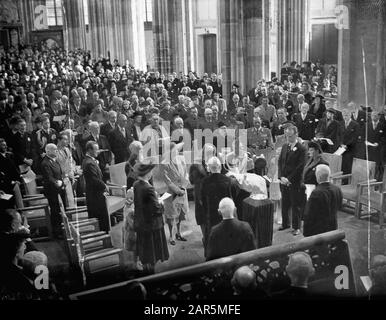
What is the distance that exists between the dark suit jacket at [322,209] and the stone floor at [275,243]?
2.72 feet

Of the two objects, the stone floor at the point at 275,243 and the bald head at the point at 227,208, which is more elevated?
the bald head at the point at 227,208

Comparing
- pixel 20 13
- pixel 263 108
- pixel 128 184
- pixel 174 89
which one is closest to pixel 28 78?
pixel 174 89

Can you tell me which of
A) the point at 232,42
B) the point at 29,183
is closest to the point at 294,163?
the point at 29,183

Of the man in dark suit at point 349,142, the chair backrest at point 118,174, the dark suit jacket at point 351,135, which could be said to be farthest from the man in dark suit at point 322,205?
the chair backrest at point 118,174

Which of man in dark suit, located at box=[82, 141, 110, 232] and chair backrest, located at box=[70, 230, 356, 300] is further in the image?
man in dark suit, located at box=[82, 141, 110, 232]

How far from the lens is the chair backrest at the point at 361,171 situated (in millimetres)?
8641

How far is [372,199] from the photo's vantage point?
27.3 ft

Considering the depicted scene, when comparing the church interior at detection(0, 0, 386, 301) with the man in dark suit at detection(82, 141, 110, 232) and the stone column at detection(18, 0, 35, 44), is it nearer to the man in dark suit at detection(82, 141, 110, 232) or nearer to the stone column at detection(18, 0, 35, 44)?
the man in dark suit at detection(82, 141, 110, 232)

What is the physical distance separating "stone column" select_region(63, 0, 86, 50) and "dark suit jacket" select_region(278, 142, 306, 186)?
108ft

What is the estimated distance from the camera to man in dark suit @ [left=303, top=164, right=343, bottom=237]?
6629 mm

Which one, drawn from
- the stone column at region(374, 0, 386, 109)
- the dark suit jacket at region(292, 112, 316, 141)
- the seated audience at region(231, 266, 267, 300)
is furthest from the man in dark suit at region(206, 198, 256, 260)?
the stone column at region(374, 0, 386, 109)

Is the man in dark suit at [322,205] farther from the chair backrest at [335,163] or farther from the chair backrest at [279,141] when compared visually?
the chair backrest at [279,141]

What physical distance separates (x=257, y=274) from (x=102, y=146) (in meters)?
5.06

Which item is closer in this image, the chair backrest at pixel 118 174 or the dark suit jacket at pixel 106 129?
the chair backrest at pixel 118 174
